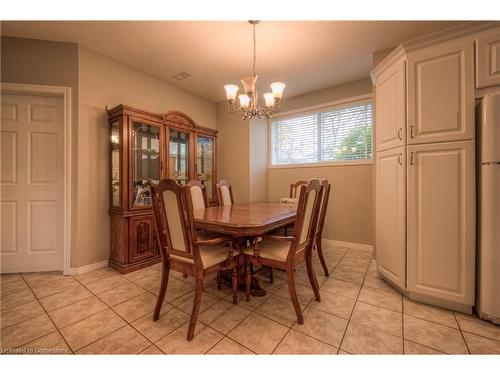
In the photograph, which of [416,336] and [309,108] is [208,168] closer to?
[309,108]

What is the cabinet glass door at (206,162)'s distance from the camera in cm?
357

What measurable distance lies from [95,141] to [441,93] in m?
3.51

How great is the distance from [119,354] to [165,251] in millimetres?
631

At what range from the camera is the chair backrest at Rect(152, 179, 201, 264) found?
137 centimetres

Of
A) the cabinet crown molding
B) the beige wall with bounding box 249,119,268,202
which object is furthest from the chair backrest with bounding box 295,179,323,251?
the beige wall with bounding box 249,119,268,202

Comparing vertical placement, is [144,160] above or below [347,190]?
above

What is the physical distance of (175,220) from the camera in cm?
146

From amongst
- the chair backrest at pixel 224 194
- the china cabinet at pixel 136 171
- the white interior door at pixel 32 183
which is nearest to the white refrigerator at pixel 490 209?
the chair backrest at pixel 224 194

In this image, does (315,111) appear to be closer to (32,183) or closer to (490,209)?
(490,209)

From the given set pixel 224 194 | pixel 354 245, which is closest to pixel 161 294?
pixel 224 194

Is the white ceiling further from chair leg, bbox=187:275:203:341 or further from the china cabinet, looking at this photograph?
chair leg, bbox=187:275:203:341

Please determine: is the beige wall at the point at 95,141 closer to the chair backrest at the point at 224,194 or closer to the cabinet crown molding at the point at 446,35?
the chair backrest at the point at 224,194

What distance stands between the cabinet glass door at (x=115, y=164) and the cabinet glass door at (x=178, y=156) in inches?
25.6
